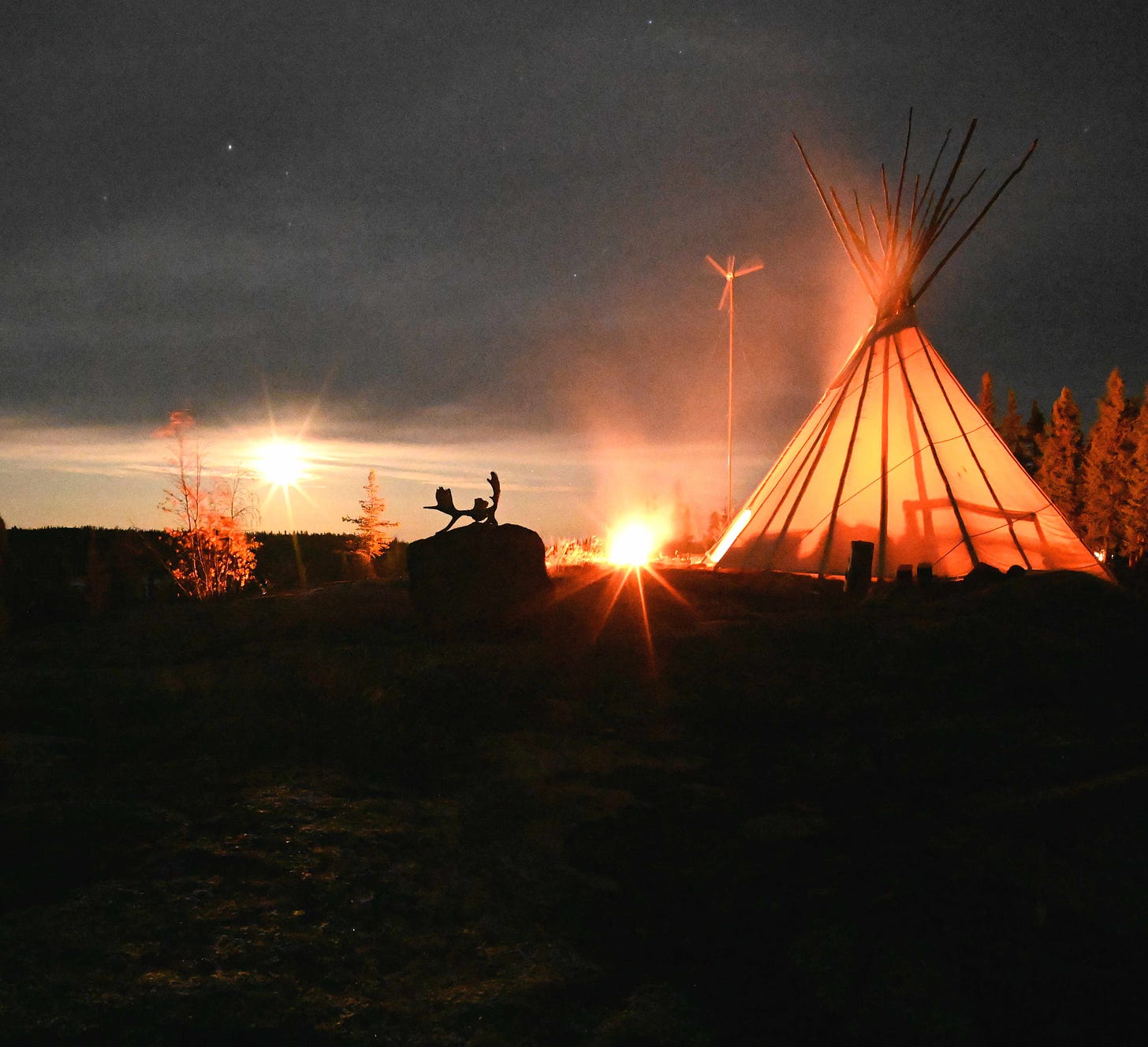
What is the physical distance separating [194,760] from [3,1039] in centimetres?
214

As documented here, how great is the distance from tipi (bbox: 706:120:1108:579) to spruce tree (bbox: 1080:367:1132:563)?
17321 millimetres

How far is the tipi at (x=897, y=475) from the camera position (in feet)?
29.9

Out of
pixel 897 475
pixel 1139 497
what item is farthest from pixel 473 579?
pixel 1139 497

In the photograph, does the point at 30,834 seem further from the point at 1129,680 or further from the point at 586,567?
the point at 586,567

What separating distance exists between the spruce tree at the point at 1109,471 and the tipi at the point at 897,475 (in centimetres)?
1732

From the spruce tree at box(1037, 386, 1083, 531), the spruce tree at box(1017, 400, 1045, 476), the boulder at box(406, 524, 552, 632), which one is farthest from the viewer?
the spruce tree at box(1017, 400, 1045, 476)

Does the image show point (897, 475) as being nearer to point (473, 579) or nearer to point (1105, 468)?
point (473, 579)

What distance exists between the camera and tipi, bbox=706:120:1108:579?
911 cm

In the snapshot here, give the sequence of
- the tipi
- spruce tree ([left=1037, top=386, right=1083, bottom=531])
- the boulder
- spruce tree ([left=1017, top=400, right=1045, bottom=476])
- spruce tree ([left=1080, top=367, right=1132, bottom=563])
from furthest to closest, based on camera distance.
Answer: spruce tree ([left=1017, top=400, right=1045, bottom=476]), spruce tree ([left=1037, top=386, right=1083, bottom=531]), spruce tree ([left=1080, top=367, right=1132, bottom=563]), the tipi, the boulder

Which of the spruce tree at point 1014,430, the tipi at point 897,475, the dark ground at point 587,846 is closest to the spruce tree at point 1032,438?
the spruce tree at point 1014,430

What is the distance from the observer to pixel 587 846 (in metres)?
2.90

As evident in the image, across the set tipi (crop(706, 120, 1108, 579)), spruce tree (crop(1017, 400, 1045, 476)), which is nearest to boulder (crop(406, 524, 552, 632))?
tipi (crop(706, 120, 1108, 579))

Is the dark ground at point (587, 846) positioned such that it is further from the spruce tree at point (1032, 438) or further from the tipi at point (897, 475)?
the spruce tree at point (1032, 438)

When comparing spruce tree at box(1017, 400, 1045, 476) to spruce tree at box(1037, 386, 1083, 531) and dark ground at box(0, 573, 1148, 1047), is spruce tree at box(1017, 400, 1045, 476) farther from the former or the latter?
dark ground at box(0, 573, 1148, 1047)
